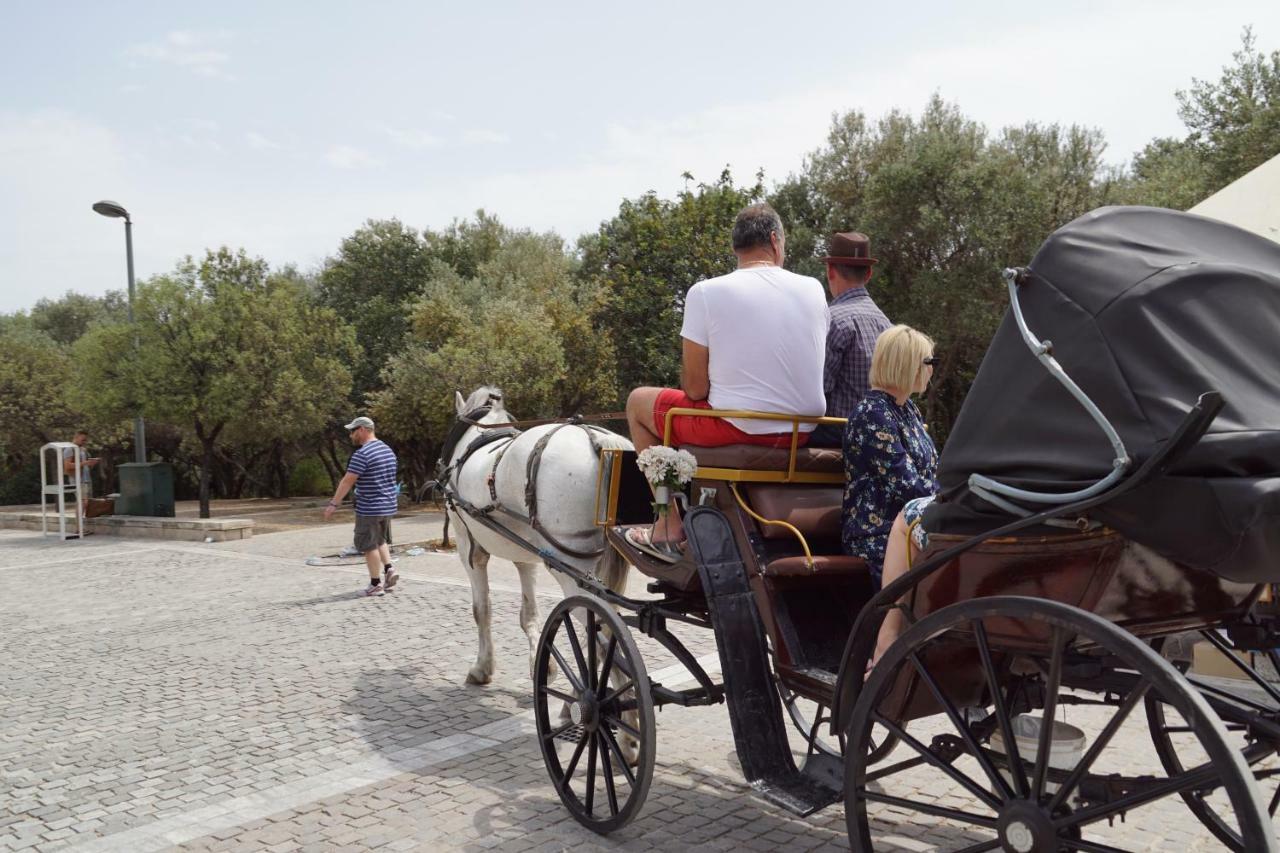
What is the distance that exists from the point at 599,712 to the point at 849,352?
196 cm

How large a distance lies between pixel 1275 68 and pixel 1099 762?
2291cm

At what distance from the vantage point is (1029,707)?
332cm

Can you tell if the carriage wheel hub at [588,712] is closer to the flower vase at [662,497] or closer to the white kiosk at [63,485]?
the flower vase at [662,497]

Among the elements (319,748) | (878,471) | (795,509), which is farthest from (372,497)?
(878,471)

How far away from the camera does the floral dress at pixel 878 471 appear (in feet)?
12.5

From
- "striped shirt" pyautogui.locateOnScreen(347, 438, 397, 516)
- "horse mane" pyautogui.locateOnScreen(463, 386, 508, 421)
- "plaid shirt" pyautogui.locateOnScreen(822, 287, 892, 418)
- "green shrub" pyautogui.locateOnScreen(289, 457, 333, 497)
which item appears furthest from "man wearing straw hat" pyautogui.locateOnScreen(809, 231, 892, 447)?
"green shrub" pyautogui.locateOnScreen(289, 457, 333, 497)

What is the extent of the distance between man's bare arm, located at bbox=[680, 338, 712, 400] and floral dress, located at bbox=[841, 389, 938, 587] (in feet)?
2.44

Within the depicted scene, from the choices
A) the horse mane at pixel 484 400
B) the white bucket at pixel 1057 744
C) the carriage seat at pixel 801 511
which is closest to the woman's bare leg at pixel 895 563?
the white bucket at pixel 1057 744

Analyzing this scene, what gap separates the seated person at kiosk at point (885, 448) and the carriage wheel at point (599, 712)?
105 cm

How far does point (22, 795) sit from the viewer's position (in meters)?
5.19

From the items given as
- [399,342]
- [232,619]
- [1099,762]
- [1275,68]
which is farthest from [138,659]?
[1275,68]

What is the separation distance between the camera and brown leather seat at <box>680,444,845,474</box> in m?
4.12

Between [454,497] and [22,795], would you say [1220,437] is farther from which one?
[22,795]

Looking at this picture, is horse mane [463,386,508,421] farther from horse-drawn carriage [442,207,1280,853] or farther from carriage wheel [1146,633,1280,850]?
carriage wheel [1146,633,1280,850]
